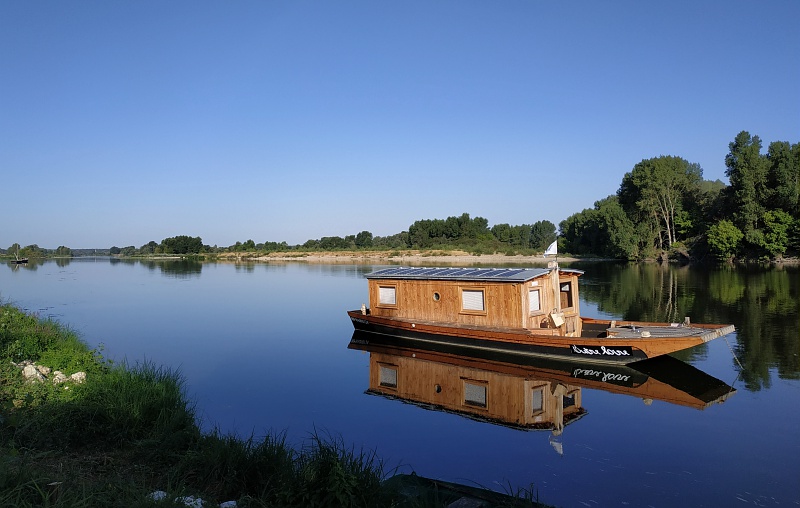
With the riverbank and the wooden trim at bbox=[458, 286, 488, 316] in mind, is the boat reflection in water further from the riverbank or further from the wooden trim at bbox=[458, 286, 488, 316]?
the riverbank

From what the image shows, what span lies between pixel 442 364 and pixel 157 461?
434 inches

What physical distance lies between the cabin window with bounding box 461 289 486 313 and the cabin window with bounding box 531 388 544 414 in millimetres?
5085

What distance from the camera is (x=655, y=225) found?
77938mm

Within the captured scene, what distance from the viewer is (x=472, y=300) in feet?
62.5

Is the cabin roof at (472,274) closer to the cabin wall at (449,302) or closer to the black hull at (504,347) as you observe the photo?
the cabin wall at (449,302)

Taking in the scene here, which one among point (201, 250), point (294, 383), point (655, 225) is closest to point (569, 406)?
point (294, 383)

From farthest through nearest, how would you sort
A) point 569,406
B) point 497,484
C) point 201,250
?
point 201,250 → point 569,406 → point 497,484

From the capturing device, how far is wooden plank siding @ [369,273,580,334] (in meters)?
17.7

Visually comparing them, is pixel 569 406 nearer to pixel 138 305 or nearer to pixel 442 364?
pixel 442 364

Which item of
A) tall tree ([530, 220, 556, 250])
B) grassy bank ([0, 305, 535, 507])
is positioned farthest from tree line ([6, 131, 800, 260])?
grassy bank ([0, 305, 535, 507])

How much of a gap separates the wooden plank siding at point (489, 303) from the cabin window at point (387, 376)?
3609mm

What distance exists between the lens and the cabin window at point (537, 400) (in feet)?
41.1

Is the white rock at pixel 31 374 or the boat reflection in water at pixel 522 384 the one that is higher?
the white rock at pixel 31 374

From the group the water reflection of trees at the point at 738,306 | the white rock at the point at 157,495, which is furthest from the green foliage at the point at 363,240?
the white rock at the point at 157,495
